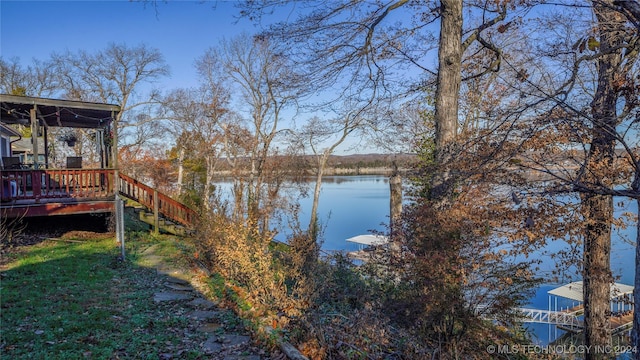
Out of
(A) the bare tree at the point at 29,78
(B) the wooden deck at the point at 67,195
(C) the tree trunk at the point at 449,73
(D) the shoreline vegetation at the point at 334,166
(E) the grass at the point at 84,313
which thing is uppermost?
(A) the bare tree at the point at 29,78

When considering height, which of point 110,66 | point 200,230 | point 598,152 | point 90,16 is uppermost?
point 110,66

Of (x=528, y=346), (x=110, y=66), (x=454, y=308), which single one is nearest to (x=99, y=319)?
(x=454, y=308)

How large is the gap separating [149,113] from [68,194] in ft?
58.4

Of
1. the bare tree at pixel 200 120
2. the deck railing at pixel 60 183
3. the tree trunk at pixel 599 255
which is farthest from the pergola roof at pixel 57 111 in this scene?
the tree trunk at pixel 599 255

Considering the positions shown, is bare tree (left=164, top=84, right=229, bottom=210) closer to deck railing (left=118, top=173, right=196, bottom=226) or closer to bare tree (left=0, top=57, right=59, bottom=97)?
bare tree (left=0, top=57, right=59, bottom=97)

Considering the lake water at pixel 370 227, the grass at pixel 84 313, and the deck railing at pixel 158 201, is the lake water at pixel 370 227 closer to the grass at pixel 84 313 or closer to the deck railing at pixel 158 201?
the grass at pixel 84 313

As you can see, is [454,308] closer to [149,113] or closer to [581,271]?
[581,271]

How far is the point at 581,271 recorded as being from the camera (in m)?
5.76

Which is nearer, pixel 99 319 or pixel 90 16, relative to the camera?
pixel 99 319

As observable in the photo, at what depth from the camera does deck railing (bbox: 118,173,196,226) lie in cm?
1098

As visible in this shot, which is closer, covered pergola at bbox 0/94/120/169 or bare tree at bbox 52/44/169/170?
covered pergola at bbox 0/94/120/169

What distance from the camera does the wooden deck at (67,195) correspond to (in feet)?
27.1

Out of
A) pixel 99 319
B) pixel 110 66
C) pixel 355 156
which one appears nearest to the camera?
pixel 99 319

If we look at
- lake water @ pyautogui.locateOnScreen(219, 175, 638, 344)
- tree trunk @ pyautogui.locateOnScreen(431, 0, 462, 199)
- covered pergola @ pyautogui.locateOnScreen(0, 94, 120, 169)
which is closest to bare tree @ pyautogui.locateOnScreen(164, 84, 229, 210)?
lake water @ pyautogui.locateOnScreen(219, 175, 638, 344)
